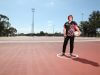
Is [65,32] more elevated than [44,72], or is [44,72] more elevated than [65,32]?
[65,32]

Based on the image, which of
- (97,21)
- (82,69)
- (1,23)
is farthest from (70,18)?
(1,23)

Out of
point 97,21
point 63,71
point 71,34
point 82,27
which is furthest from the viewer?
point 82,27

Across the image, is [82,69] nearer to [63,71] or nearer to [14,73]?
[63,71]

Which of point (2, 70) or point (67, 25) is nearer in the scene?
point (2, 70)

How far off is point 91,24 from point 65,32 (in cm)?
8558

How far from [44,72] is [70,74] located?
760 mm

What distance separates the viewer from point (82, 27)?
95.7 meters

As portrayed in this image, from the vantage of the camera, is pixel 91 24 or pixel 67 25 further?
pixel 91 24

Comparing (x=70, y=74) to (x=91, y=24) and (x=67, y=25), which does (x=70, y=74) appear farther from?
(x=91, y=24)

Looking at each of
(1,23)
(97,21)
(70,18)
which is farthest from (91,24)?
(70,18)

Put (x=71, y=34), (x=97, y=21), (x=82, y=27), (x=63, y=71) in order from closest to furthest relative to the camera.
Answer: (x=63, y=71) < (x=71, y=34) < (x=97, y=21) < (x=82, y=27)

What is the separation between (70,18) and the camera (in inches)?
322

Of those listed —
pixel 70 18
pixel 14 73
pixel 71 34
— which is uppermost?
pixel 70 18

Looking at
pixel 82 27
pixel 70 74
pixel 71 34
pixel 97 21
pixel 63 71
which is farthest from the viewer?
pixel 82 27
